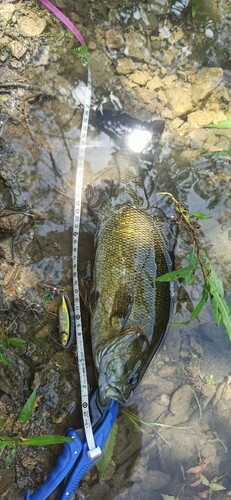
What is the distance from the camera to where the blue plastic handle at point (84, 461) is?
4414 mm

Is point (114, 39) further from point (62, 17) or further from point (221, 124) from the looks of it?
point (221, 124)

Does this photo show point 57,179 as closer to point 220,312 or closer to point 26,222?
point 26,222

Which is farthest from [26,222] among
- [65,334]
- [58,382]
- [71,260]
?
[58,382]

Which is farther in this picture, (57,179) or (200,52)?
(200,52)

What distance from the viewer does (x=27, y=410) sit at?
4.24m

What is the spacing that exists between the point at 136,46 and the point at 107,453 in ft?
13.9

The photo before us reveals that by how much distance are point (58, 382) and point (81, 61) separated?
332cm

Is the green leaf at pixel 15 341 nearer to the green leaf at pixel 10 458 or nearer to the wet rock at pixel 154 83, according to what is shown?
the green leaf at pixel 10 458

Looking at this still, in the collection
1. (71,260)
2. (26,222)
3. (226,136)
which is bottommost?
(71,260)

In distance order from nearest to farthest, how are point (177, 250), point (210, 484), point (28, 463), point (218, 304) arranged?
1. point (218, 304)
2. point (28, 463)
3. point (210, 484)
4. point (177, 250)

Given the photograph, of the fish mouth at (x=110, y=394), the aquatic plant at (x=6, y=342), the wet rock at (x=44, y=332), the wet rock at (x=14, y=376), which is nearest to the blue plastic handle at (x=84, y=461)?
the fish mouth at (x=110, y=394)

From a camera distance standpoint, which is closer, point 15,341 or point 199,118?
point 15,341

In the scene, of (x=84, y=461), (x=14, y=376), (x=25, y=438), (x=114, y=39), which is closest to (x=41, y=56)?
(x=114, y=39)

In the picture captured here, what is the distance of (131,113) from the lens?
5.44 metres
